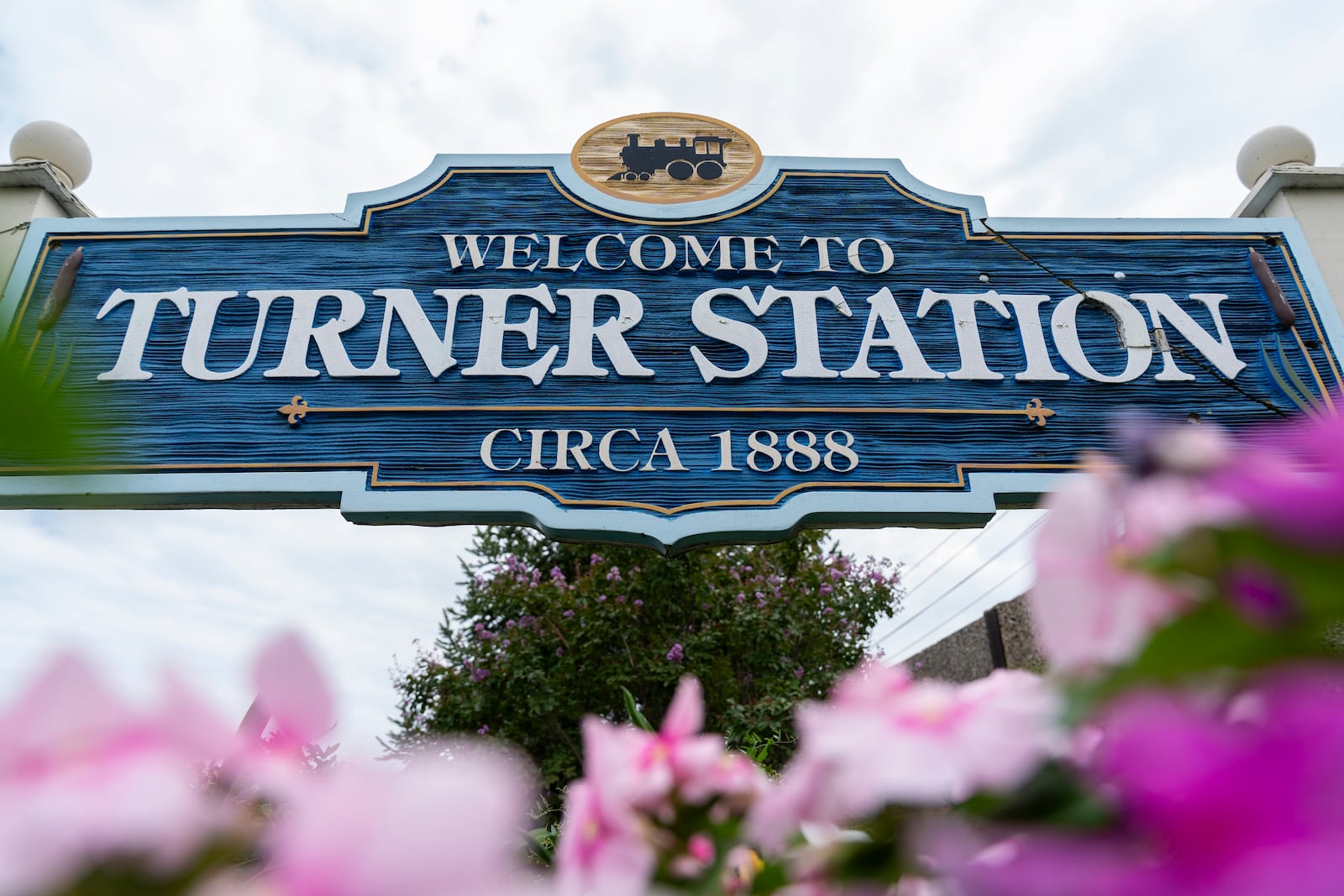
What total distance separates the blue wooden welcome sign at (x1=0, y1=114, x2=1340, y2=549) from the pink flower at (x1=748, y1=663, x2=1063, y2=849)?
186 cm

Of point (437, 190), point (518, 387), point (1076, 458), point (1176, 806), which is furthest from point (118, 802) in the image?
point (437, 190)

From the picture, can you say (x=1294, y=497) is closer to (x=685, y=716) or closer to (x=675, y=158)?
(x=685, y=716)

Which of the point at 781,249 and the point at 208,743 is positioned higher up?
the point at 781,249

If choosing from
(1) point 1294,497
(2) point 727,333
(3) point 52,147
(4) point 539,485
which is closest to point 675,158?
(2) point 727,333

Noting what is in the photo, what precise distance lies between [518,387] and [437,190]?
36.7 inches

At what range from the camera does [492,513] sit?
2172mm

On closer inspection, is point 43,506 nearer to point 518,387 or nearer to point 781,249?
point 518,387

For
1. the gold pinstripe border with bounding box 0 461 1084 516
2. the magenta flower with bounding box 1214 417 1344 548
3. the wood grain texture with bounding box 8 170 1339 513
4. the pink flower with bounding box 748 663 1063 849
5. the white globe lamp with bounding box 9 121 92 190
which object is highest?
the white globe lamp with bounding box 9 121 92 190

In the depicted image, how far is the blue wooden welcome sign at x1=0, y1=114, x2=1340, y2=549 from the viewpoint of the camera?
221 centimetres

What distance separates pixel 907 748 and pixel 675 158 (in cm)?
291

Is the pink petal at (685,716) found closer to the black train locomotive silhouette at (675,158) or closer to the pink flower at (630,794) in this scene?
the pink flower at (630,794)

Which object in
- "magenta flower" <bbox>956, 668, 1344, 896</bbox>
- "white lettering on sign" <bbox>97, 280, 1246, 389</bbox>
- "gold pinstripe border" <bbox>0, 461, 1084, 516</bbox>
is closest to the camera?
"magenta flower" <bbox>956, 668, 1344, 896</bbox>

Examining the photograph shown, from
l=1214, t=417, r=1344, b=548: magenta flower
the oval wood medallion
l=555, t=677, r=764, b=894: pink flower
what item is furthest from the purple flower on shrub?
the oval wood medallion

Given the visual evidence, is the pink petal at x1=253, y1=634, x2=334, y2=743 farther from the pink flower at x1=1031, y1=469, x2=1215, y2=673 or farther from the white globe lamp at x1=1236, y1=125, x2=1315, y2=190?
the white globe lamp at x1=1236, y1=125, x2=1315, y2=190
